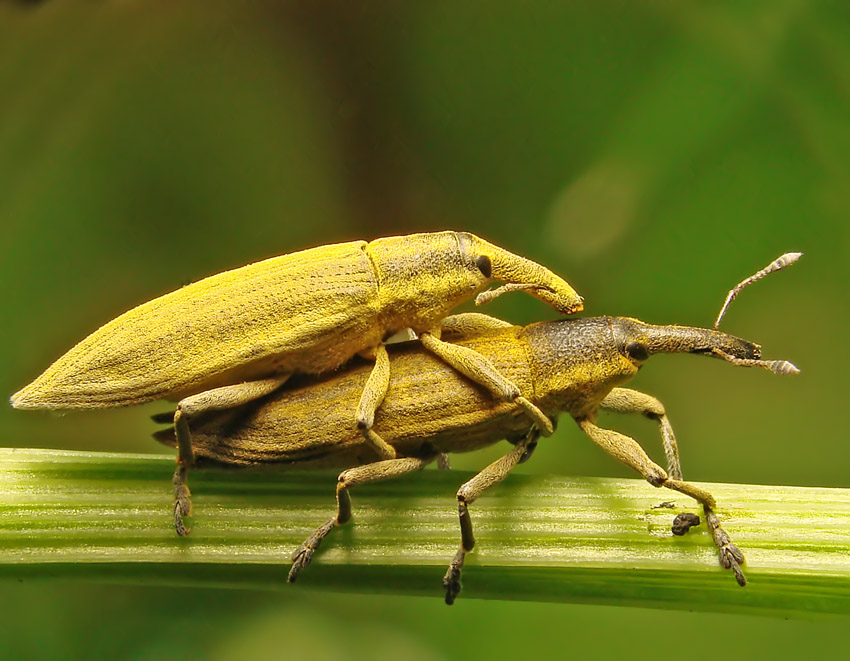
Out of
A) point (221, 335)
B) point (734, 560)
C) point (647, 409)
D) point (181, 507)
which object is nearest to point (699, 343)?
point (647, 409)

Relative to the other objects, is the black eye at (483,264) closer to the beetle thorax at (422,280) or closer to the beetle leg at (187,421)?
the beetle thorax at (422,280)

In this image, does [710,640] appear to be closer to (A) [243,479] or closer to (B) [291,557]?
(B) [291,557]

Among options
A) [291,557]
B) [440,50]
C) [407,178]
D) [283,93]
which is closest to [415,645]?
[291,557]

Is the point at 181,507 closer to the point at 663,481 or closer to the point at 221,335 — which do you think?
the point at 221,335

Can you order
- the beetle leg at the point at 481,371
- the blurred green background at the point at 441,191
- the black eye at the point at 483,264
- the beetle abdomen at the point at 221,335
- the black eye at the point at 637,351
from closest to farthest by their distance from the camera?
the beetle abdomen at the point at 221,335, the beetle leg at the point at 481,371, the black eye at the point at 483,264, the black eye at the point at 637,351, the blurred green background at the point at 441,191

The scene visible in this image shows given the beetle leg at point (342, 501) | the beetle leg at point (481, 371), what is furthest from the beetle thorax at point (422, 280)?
the beetle leg at point (342, 501)

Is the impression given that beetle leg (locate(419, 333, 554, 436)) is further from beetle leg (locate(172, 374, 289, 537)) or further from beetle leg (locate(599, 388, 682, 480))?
beetle leg (locate(172, 374, 289, 537))

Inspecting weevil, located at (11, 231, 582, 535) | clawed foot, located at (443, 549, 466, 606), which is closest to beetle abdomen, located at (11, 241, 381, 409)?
weevil, located at (11, 231, 582, 535)

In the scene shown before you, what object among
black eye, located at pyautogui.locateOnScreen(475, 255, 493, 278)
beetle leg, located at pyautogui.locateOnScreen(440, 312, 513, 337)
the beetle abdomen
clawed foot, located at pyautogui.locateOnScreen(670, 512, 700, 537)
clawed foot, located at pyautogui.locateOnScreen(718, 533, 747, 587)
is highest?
black eye, located at pyautogui.locateOnScreen(475, 255, 493, 278)
